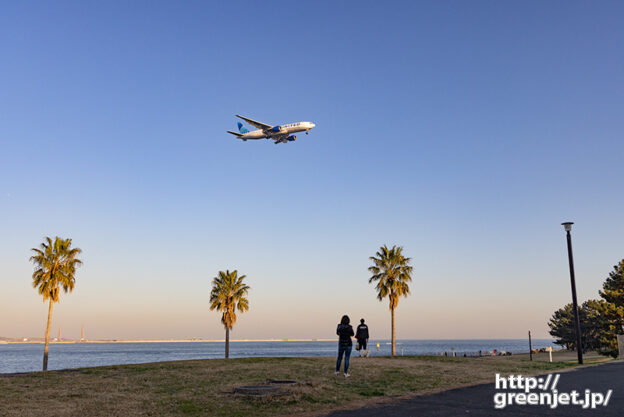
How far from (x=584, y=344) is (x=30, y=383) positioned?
98121 millimetres

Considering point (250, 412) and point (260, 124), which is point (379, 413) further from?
point (260, 124)

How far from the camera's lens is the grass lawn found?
11.5 metres

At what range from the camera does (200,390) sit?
14.5 m

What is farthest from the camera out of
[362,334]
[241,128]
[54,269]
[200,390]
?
[241,128]

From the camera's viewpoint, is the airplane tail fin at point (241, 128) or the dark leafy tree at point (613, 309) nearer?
the dark leafy tree at point (613, 309)

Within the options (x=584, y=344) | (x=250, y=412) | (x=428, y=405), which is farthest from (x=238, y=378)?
(x=584, y=344)

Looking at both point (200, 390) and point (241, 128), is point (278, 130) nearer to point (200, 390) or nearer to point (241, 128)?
point (241, 128)

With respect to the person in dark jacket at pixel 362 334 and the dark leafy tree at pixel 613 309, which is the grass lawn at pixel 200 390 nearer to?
the person in dark jacket at pixel 362 334

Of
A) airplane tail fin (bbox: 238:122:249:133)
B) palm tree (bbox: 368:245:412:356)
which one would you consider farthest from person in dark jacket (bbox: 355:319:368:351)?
airplane tail fin (bbox: 238:122:249:133)

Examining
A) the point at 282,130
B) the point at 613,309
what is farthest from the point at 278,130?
the point at 613,309

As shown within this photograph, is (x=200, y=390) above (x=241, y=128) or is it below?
below

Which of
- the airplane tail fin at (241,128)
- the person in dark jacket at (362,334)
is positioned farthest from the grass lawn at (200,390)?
the airplane tail fin at (241,128)

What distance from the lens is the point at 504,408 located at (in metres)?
11.4

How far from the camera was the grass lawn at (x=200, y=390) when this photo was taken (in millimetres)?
11531
